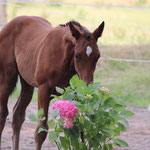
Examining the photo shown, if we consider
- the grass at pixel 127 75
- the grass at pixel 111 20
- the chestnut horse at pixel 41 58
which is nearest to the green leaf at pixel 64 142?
the chestnut horse at pixel 41 58

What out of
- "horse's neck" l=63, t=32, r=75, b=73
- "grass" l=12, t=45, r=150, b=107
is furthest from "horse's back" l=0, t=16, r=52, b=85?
"grass" l=12, t=45, r=150, b=107

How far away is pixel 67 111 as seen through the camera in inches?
122

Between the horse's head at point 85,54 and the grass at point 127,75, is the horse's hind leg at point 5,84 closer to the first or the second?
the horse's head at point 85,54

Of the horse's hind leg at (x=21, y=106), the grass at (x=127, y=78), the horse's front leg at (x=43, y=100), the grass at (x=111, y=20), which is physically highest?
the horse's front leg at (x=43, y=100)

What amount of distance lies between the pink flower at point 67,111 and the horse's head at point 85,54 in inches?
30.3

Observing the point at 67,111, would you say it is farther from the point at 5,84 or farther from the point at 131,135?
the point at 131,135

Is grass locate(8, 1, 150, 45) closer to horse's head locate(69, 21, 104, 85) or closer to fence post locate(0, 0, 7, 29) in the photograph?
fence post locate(0, 0, 7, 29)

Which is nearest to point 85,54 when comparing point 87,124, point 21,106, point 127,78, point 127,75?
point 87,124

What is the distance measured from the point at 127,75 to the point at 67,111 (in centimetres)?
642

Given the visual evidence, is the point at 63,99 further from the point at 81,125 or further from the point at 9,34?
the point at 9,34

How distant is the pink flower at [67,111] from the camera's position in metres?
3.11

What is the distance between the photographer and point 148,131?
238 inches

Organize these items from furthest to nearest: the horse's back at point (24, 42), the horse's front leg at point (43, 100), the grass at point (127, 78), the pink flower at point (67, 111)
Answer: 1. the grass at point (127, 78)
2. the horse's back at point (24, 42)
3. the horse's front leg at point (43, 100)
4. the pink flower at point (67, 111)

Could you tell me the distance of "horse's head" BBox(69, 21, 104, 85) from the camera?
3.88 meters
